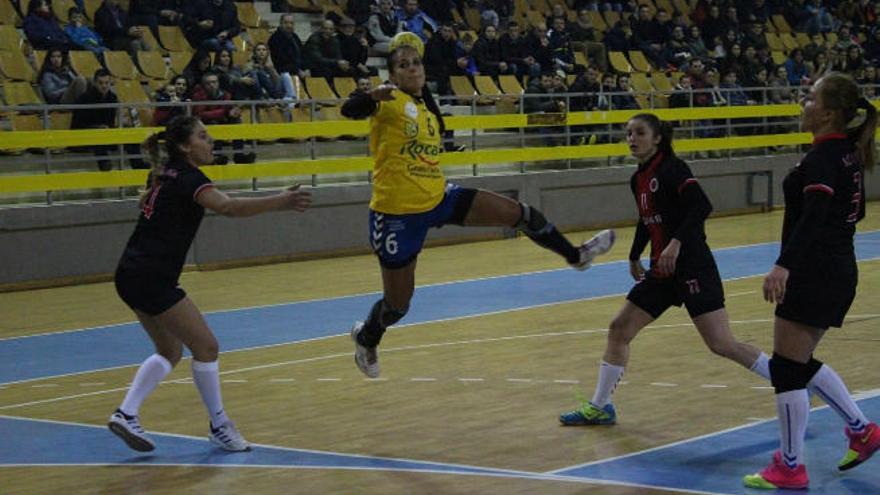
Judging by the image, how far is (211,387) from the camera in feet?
27.6

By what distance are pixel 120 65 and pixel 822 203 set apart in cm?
1556

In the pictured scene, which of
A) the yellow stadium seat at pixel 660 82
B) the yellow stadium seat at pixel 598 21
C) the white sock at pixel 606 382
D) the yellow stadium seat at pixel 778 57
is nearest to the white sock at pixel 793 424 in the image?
the white sock at pixel 606 382

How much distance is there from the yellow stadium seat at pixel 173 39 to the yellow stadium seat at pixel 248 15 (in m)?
1.91

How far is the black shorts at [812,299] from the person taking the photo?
687 cm

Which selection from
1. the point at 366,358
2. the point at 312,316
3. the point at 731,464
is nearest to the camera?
the point at 731,464

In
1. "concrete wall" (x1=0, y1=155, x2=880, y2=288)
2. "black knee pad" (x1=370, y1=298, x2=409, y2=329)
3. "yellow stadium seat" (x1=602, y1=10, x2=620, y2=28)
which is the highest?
"yellow stadium seat" (x1=602, y1=10, x2=620, y2=28)

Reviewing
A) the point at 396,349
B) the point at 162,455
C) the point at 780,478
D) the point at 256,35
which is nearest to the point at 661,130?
the point at 780,478

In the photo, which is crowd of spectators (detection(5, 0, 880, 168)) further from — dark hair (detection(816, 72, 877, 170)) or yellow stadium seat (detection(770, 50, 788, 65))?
dark hair (detection(816, 72, 877, 170))

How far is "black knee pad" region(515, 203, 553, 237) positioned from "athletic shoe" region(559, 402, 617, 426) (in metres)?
1.17

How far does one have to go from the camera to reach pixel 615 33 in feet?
94.1

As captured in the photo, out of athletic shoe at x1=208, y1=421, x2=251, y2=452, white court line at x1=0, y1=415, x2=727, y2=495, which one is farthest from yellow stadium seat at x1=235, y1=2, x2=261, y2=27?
athletic shoe at x1=208, y1=421, x2=251, y2=452

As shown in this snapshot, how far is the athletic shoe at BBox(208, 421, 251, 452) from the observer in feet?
27.2

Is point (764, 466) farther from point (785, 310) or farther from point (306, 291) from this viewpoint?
point (306, 291)

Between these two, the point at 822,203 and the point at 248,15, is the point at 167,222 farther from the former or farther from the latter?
the point at 248,15
